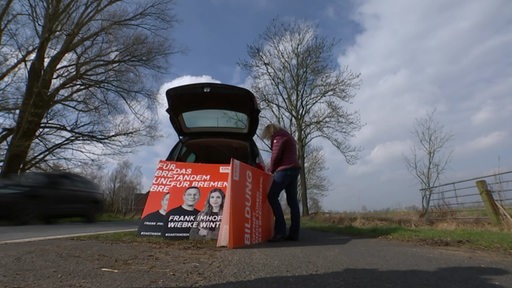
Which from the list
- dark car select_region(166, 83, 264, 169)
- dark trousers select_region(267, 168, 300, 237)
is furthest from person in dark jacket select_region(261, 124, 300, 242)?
dark car select_region(166, 83, 264, 169)

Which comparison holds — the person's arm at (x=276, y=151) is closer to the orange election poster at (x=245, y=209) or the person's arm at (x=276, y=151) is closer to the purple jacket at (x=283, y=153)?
the purple jacket at (x=283, y=153)

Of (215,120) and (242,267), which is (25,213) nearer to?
(215,120)

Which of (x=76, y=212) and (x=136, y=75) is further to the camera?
(x=136, y=75)

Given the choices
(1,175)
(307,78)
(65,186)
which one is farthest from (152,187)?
(307,78)

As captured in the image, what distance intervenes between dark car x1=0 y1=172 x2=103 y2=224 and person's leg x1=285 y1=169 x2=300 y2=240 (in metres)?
8.85

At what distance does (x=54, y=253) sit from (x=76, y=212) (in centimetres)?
1047

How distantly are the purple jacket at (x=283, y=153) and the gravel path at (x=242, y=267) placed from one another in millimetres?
1654

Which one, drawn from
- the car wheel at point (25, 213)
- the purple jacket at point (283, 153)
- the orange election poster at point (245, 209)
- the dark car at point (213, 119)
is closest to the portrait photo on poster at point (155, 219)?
the dark car at point (213, 119)

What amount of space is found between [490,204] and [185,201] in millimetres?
9053

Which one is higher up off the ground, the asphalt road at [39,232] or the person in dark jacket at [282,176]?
the person in dark jacket at [282,176]

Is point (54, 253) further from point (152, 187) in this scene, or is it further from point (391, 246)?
point (391, 246)

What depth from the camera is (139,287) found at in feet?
9.99

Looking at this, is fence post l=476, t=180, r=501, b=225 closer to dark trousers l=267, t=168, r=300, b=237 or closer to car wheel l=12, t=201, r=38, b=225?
dark trousers l=267, t=168, r=300, b=237

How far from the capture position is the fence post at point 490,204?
11328 millimetres
